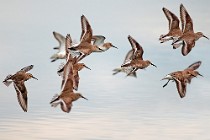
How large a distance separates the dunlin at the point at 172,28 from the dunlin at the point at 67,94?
2901 mm

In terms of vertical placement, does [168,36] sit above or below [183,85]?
above

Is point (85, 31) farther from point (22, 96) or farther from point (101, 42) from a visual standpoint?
point (22, 96)

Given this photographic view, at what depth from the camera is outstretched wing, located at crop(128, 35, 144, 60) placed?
11758mm

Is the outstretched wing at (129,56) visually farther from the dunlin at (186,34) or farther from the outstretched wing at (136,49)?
the dunlin at (186,34)

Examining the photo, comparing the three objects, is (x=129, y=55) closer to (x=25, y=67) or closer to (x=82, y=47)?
(x=82, y=47)

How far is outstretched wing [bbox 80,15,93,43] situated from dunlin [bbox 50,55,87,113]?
1.47 meters

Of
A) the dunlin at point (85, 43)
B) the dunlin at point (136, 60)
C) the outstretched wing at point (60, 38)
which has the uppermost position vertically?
the outstretched wing at point (60, 38)

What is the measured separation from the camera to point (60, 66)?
11.3 meters

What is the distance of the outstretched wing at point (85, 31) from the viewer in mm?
11508

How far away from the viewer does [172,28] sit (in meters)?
12.3

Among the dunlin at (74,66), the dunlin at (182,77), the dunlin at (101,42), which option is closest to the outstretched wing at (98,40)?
the dunlin at (101,42)

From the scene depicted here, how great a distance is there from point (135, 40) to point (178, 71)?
1.16 m

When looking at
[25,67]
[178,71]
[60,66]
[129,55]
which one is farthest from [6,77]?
[178,71]

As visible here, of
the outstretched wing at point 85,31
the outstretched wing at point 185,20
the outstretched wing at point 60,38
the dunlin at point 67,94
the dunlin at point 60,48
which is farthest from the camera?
the outstretched wing at point 60,38
